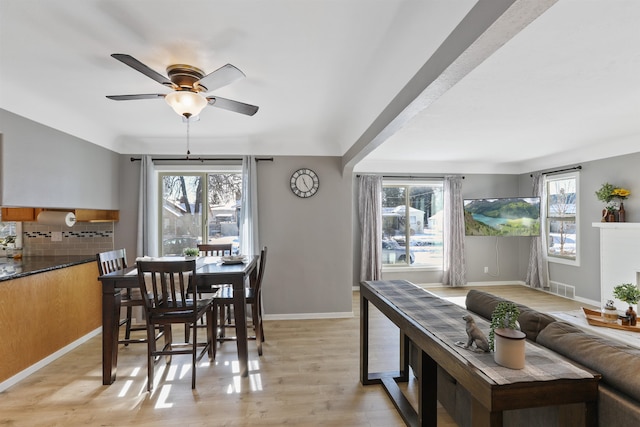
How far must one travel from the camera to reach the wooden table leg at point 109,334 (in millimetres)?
2637

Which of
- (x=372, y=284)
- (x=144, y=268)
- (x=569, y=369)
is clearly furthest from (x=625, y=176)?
(x=144, y=268)

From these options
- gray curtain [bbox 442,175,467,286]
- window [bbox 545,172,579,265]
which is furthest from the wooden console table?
window [bbox 545,172,579,265]

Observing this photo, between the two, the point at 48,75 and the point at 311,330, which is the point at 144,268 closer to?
the point at 48,75

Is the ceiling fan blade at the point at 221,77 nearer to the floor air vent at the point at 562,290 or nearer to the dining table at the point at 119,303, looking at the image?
the dining table at the point at 119,303

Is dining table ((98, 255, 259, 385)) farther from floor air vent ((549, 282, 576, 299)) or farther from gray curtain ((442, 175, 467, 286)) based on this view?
floor air vent ((549, 282, 576, 299))

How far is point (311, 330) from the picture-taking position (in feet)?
12.6

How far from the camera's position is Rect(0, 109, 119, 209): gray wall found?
2.62m

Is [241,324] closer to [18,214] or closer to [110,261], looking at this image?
[110,261]

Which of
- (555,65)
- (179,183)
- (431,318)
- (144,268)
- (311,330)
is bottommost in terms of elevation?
(311,330)

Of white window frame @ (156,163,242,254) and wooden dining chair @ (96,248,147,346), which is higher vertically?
white window frame @ (156,163,242,254)

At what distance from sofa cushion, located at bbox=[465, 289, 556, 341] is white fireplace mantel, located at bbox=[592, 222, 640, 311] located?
140 inches

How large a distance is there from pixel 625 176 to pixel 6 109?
7.26 m

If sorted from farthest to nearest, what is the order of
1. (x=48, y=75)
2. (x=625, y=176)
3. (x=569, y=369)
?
(x=625, y=176) < (x=48, y=75) < (x=569, y=369)

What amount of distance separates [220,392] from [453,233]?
5102mm
